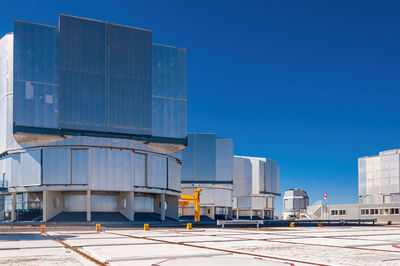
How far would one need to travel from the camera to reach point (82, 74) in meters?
66.1

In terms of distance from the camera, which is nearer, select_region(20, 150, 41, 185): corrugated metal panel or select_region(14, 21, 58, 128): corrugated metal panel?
Result: select_region(14, 21, 58, 128): corrugated metal panel

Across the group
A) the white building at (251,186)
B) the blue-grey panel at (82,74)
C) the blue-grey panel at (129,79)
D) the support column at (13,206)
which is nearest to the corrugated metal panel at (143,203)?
the blue-grey panel at (129,79)

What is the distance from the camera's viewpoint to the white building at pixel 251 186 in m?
127

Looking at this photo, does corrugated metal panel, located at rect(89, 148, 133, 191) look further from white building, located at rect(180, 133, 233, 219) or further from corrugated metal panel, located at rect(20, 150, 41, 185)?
white building, located at rect(180, 133, 233, 219)

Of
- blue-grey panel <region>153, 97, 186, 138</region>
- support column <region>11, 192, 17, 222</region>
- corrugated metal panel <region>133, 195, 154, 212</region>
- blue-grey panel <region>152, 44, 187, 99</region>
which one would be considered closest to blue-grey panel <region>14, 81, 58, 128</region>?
support column <region>11, 192, 17, 222</region>

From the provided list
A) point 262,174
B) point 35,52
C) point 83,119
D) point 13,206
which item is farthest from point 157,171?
point 262,174

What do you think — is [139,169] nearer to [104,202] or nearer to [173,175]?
[104,202]

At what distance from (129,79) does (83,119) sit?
30.7ft

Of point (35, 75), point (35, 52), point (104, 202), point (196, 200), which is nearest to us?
point (35, 75)

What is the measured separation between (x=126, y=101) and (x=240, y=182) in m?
66.1

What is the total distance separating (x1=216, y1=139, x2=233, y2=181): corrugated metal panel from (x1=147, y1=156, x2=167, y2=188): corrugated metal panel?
40.4m

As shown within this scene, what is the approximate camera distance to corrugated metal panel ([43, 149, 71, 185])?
64.1 m

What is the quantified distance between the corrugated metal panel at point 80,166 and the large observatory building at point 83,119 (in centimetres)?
14

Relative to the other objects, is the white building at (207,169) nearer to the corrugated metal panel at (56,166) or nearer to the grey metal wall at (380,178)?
the grey metal wall at (380,178)
